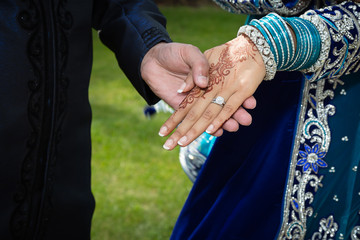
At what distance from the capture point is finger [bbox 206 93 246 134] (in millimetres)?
1200

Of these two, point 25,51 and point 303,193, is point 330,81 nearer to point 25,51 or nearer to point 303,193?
point 303,193

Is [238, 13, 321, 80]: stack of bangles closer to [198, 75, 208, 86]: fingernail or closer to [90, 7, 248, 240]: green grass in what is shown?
[198, 75, 208, 86]: fingernail

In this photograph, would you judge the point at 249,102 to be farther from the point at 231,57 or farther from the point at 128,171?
the point at 128,171

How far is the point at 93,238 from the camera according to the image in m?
2.68

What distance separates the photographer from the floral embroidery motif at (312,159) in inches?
55.1

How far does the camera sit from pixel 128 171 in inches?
138

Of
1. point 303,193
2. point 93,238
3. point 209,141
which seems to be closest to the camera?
point 303,193

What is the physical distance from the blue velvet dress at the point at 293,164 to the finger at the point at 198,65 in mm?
243

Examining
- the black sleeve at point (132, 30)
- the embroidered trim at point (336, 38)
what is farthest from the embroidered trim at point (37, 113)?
the embroidered trim at point (336, 38)

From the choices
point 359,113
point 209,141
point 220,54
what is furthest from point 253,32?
point 209,141

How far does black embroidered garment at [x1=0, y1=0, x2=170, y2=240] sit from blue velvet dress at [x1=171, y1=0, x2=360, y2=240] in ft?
1.24

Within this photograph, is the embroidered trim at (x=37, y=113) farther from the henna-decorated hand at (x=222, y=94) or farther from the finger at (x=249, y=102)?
the finger at (x=249, y=102)

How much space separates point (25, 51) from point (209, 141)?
0.74 metres

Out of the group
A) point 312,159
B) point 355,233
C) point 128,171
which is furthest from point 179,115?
A: point 128,171
